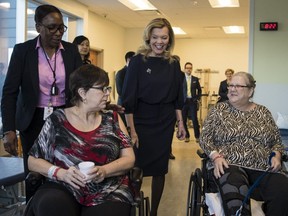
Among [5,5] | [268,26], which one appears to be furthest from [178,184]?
[5,5]

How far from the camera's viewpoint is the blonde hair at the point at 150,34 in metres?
2.36

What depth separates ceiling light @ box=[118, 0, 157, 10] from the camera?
6.99m

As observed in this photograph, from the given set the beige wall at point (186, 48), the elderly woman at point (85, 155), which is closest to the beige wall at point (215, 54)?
the beige wall at point (186, 48)

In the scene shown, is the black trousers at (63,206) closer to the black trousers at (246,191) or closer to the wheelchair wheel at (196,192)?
the black trousers at (246,191)

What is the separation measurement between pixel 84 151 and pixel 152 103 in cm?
83

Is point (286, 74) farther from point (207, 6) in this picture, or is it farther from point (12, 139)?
point (12, 139)

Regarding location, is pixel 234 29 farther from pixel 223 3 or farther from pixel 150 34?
pixel 150 34

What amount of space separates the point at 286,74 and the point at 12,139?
146 inches

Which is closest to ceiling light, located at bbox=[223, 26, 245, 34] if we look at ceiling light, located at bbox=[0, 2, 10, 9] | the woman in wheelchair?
ceiling light, located at bbox=[0, 2, 10, 9]

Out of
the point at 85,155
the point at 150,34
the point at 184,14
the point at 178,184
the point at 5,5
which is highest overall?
the point at 184,14

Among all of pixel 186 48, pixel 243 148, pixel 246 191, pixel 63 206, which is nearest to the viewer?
pixel 63 206

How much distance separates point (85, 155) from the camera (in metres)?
1.73

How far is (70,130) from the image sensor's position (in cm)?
176

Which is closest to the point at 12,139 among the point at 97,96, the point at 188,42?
the point at 97,96
